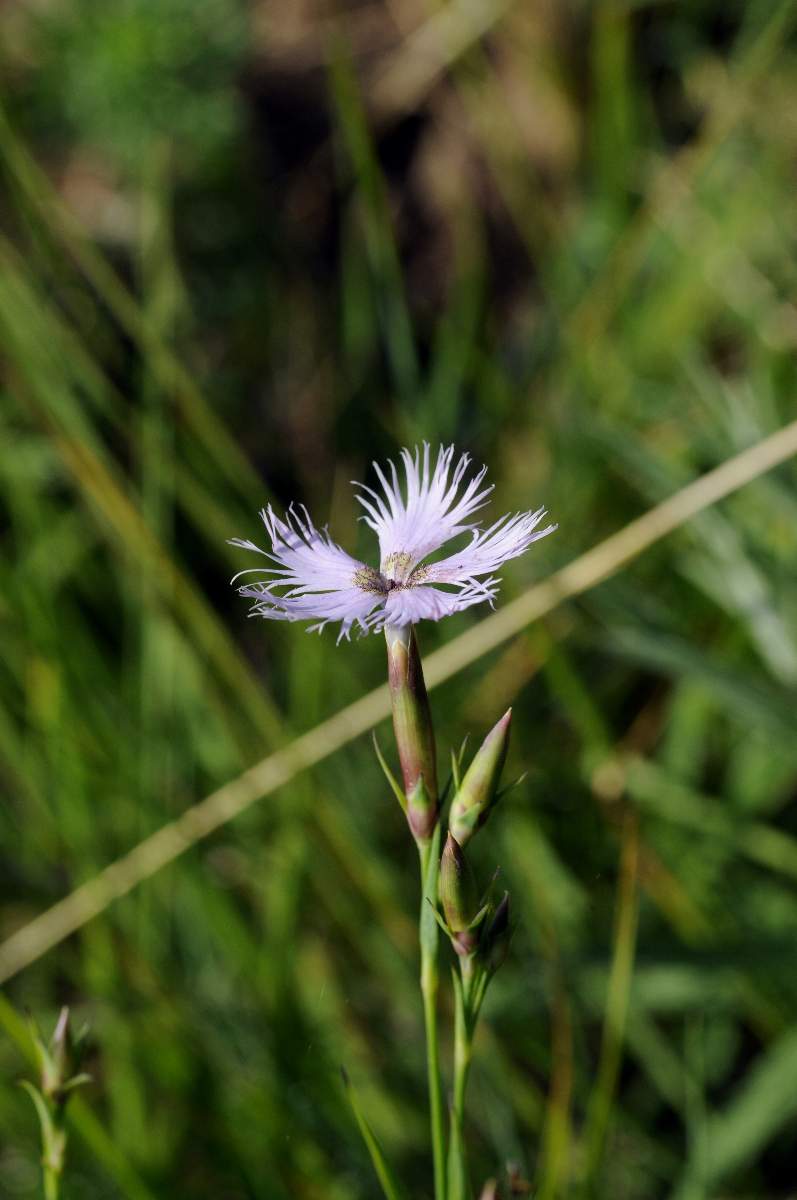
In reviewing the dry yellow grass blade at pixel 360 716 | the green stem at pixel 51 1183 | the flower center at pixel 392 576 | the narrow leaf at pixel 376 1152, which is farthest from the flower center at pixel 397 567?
the dry yellow grass blade at pixel 360 716

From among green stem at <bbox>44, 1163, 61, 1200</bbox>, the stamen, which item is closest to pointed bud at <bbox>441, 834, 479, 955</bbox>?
the stamen

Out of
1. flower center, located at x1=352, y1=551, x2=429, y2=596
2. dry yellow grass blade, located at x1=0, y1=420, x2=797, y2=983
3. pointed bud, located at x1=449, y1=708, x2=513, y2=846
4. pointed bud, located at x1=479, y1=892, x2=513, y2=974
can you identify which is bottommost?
pointed bud, located at x1=479, y1=892, x2=513, y2=974

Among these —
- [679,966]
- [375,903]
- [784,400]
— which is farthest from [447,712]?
[784,400]

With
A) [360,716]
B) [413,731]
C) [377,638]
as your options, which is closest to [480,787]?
[413,731]

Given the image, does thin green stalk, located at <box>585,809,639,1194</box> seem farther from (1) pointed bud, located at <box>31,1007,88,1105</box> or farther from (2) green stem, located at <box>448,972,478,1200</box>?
(1) pointed bud, located at <box>31,1007,88,1105</box>

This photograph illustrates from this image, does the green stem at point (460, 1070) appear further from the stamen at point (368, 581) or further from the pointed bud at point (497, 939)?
the stamen at point (368, 581)

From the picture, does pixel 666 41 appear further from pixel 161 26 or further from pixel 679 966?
pixel 679 966
